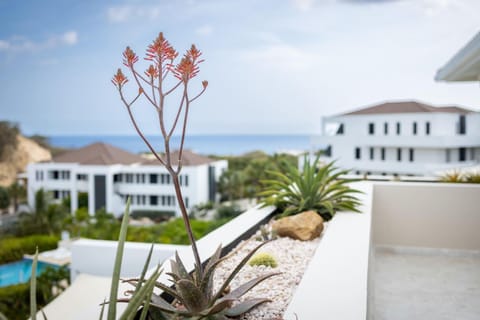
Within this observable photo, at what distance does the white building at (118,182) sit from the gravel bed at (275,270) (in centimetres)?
2997

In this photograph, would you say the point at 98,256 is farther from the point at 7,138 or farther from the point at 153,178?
the point at 7,138

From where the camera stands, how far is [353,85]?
71438 millimetres

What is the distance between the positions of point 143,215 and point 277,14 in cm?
4548

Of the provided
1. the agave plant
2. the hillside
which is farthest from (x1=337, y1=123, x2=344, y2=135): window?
the hillside

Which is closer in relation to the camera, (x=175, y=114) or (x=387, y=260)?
(x=175, y=114)

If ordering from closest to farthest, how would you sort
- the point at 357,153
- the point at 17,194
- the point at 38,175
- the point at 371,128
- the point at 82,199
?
the point at 357,153
the point at 371,128
the point at 38,175
the point at 82,199
the point at 17,194

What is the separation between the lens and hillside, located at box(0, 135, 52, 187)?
1738 inches

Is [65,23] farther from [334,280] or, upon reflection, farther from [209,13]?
[334,280]

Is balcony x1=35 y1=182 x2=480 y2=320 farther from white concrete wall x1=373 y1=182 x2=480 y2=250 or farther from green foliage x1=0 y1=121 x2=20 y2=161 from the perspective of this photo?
green foliage x1=0 y1=121 x2=20 y2=161

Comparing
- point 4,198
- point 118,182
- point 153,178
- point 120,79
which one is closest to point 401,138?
point 153,178

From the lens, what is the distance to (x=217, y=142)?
327 feet

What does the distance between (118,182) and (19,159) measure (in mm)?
17498

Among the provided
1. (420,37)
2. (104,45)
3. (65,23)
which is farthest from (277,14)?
(65,23)

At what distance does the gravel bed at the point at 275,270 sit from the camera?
2.27 m
